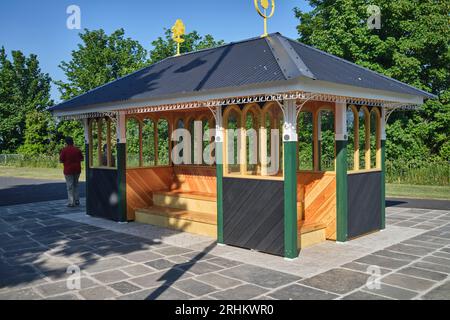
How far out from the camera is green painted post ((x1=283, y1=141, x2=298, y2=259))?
23.5 ft

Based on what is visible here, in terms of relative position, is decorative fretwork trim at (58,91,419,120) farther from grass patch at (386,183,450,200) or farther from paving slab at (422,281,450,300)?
grass patch at (386,183,450,200)

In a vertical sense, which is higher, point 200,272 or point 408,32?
point 408,32

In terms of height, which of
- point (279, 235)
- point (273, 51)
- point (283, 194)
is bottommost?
point (279, 235)

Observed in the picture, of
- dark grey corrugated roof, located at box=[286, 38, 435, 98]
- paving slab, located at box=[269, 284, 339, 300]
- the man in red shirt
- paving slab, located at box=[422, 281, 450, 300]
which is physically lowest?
paving slab, located at box=[422, 281, 450, 300]

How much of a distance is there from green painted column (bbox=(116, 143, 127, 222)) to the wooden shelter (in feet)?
0.08

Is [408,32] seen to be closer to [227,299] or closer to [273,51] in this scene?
[273,51]

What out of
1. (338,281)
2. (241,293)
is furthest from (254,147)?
(241,293)

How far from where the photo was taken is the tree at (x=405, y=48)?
2275 cm

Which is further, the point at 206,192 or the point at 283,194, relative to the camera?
the point at 206,192

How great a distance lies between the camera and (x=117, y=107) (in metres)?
10.2

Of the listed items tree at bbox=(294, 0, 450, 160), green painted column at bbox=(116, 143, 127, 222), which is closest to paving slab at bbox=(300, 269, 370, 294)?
green painted column at bbox=(116, 143, 127, 222)

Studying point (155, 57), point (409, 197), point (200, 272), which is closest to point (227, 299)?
point (200, 272)
